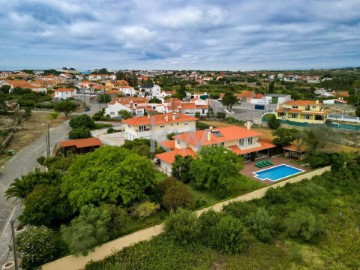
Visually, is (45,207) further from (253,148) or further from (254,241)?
(253,148)

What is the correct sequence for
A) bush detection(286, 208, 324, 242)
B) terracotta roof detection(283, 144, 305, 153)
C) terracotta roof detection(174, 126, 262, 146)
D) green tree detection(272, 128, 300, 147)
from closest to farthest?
bush detection(286, 208, 324, 242), terracotta roof detection(174, 126, 262, 146), terracotta roof detection(283, 144, 305, 153), green tree detection(272, 128, 300, 147)

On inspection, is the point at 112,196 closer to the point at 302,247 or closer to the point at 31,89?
the point at 302,247

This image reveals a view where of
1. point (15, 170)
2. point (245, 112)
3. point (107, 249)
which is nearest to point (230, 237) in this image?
point (107, 249)

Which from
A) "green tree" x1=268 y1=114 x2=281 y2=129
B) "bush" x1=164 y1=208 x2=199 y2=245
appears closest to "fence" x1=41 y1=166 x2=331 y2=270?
"bush" x1=164 y1=208 x2=199 y2=245

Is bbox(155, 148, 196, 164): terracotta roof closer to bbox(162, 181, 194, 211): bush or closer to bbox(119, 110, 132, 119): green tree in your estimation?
bbox(162, 181, 194, 211): bush

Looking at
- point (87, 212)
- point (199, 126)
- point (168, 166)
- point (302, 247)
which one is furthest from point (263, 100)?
point (87, 212)

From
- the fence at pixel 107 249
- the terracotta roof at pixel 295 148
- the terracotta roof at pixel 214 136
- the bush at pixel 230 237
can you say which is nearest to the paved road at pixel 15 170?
the fence at pixel 107 249
